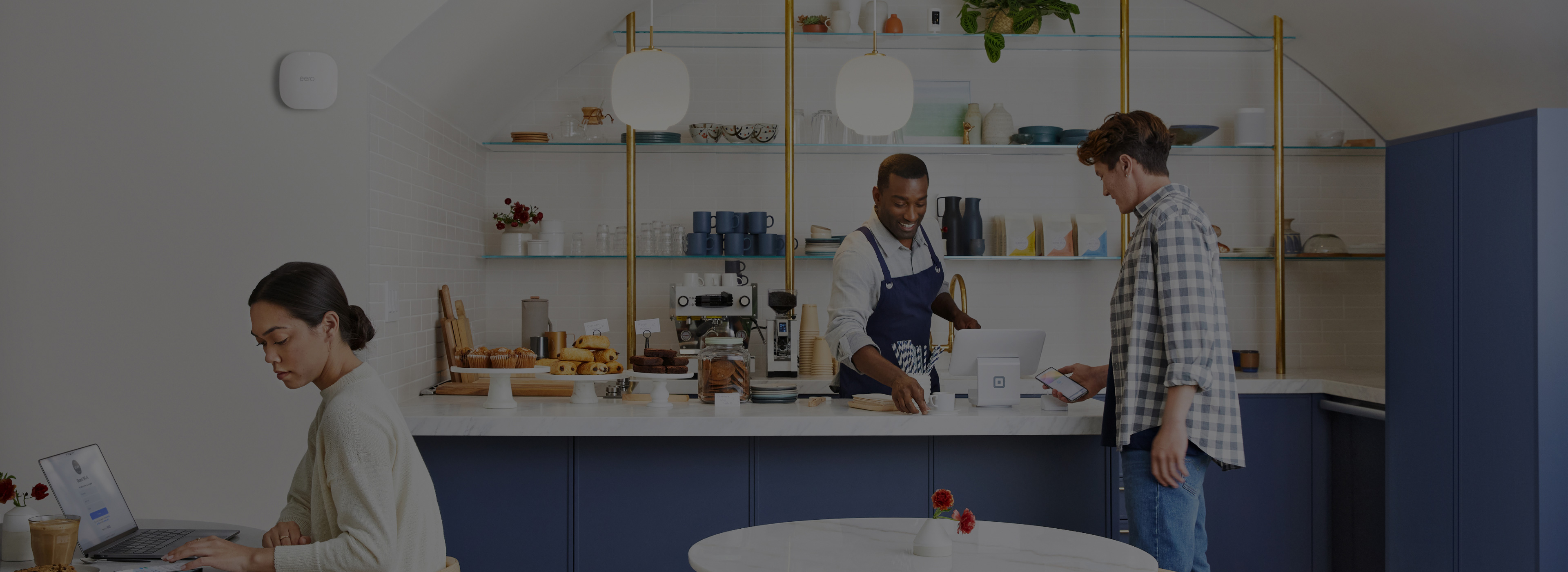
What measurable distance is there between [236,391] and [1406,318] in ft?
11.7

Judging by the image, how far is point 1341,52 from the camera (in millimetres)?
4445

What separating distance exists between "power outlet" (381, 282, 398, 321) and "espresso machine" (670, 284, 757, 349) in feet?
3.84

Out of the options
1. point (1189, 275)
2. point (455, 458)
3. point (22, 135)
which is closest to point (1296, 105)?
point (1189, 275)

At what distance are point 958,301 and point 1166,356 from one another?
2477 mm

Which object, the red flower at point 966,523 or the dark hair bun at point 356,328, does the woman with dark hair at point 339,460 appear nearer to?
the dark hair bun at point 356,328

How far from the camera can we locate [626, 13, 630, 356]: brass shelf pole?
442cm

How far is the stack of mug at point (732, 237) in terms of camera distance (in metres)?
4.49

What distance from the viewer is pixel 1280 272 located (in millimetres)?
4449

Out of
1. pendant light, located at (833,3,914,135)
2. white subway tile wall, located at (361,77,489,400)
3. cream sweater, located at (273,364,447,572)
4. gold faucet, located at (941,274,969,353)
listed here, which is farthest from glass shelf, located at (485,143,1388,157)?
cream sweater, located at (273,364,447,572)

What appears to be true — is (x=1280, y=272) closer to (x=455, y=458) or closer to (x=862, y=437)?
(x=862, y=437)

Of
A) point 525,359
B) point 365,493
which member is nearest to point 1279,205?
point 525,359

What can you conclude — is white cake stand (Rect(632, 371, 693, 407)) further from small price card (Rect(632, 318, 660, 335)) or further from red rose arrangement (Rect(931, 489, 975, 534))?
red rose arrangement (Rect(931, 489, 975, 534))

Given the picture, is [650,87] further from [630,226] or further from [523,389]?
[630,226]

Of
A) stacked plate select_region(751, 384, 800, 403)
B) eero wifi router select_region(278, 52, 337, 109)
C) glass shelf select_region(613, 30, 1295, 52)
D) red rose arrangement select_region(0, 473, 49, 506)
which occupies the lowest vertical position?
red rose arrangement select_region(0, 473, 49, 506)
